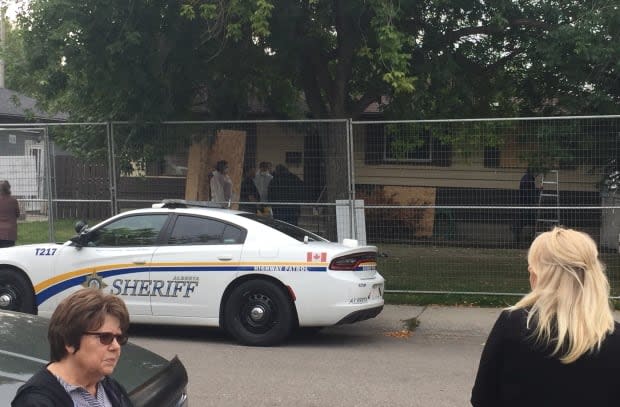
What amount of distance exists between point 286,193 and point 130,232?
332 centimetres

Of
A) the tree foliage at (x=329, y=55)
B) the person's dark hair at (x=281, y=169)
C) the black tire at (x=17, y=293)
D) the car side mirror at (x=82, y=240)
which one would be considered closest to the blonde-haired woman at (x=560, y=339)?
the car side mirror at (x=82, y=240)

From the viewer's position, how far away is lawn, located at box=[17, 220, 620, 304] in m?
11.5

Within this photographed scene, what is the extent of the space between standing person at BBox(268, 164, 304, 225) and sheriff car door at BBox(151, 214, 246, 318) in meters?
3.06

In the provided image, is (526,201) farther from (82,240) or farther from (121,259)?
(82,240)

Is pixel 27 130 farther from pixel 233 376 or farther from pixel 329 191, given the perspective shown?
pixel 233 376

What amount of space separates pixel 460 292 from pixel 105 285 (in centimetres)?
539

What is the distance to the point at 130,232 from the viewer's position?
909cm

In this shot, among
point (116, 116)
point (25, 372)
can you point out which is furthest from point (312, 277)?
point (116, 116)

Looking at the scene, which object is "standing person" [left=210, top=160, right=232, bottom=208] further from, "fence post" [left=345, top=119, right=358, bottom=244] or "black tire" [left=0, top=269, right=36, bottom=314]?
"black tire" [left=0, top=269, right=36, bottom=314]

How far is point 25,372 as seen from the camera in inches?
125

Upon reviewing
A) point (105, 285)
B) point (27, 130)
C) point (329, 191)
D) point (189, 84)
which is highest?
point (189, 84)

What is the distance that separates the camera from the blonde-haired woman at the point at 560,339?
255 cm

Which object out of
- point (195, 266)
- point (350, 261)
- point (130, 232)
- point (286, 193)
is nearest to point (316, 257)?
point (350, 261)

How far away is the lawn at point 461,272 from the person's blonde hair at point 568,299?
876cm
